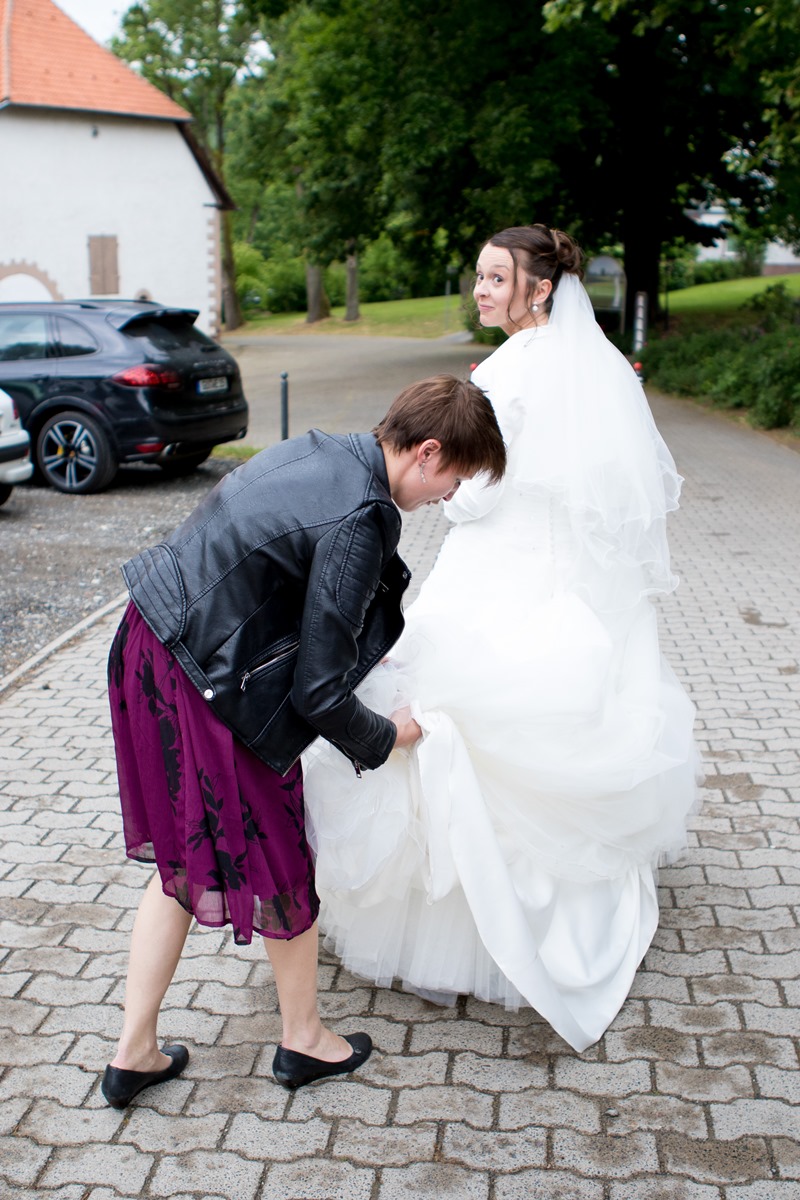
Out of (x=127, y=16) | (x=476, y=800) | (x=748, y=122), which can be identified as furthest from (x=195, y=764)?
(x=127, y=16)

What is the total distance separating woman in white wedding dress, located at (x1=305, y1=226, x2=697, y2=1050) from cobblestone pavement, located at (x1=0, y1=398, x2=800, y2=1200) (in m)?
0.16

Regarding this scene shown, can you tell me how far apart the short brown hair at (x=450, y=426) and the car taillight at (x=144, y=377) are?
9.21 meters

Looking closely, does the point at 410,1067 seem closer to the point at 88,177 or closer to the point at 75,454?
the point at 75,454

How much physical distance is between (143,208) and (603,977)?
31.4 m

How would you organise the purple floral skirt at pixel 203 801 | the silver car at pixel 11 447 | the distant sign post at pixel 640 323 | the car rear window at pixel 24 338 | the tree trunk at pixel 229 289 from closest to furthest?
the purple floral skirt at pixel 203 801 → the silver car at pixel 11 447 → the car rear window at pixel 24 338 → the distant sign post at pixel 640 323 → the tree trunk at pixel 229 289

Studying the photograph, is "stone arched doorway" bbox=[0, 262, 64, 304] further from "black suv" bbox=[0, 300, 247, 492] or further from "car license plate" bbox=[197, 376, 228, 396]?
"car license plate" bbox=[197, 376, 228, 396]

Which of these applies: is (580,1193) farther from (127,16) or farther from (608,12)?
(127,16)

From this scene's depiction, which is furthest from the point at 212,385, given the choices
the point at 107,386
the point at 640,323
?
the point at 640,323

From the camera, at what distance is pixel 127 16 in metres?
43.9

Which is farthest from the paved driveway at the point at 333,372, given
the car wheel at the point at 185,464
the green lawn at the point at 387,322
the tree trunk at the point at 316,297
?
the tree trunk at the point at 316,297

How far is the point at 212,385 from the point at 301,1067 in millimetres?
9742

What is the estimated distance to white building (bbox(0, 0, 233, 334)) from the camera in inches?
1133

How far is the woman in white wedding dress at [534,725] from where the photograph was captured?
308 centimetres

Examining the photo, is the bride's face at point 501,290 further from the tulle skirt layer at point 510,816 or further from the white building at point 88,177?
the white building at point 88,177
